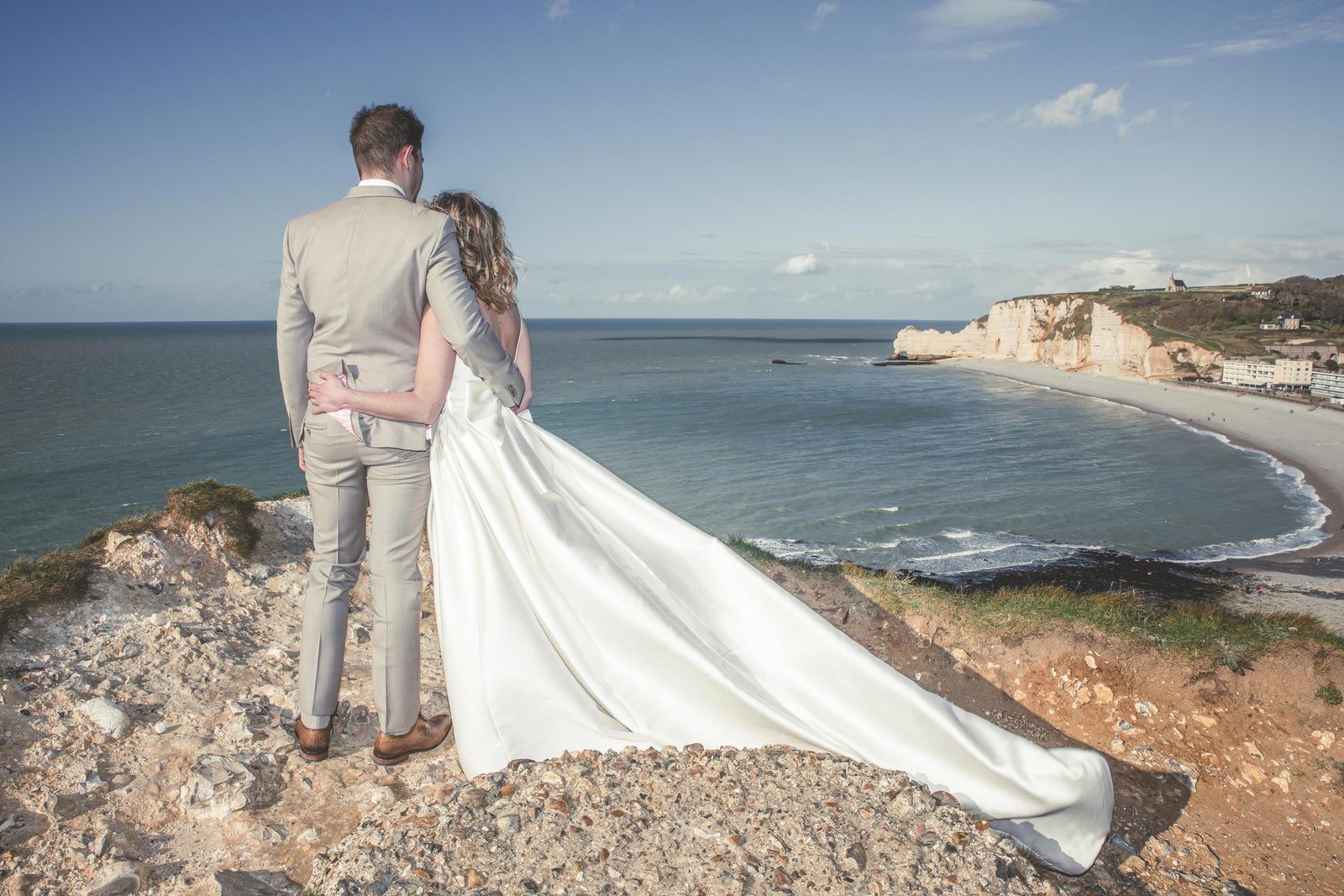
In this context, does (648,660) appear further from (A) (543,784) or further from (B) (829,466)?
(B) (829,466)

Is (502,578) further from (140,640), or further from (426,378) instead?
(140,640)

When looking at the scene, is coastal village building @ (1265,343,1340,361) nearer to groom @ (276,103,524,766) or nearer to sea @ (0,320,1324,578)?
sea @ (0,320,1324,578)

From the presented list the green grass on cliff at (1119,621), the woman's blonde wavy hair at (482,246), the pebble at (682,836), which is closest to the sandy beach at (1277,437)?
the green grass on cliff at (1119,621)

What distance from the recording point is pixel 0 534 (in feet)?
69.6

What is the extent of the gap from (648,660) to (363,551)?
1479 millimetres

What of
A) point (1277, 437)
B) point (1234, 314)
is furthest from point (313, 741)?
point (1234, 314)

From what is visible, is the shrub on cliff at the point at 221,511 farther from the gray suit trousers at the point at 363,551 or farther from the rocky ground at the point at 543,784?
the gray suit trousers at the point at 363,551

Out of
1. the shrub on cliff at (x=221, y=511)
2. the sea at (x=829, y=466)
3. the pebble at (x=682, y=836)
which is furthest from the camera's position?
the sea at (x=829, y=466)

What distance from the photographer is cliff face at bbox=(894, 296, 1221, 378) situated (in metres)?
62.5

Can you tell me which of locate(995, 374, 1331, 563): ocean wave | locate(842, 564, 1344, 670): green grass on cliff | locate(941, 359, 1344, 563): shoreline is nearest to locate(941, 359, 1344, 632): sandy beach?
locate(941, 359, 1344, 563): shoreline

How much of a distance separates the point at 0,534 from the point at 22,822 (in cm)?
2415

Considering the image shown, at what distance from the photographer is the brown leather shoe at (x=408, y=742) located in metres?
3.74

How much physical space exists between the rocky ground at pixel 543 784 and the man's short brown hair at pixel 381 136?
2.66 metres

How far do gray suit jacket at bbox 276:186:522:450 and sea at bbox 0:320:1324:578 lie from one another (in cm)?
1647
